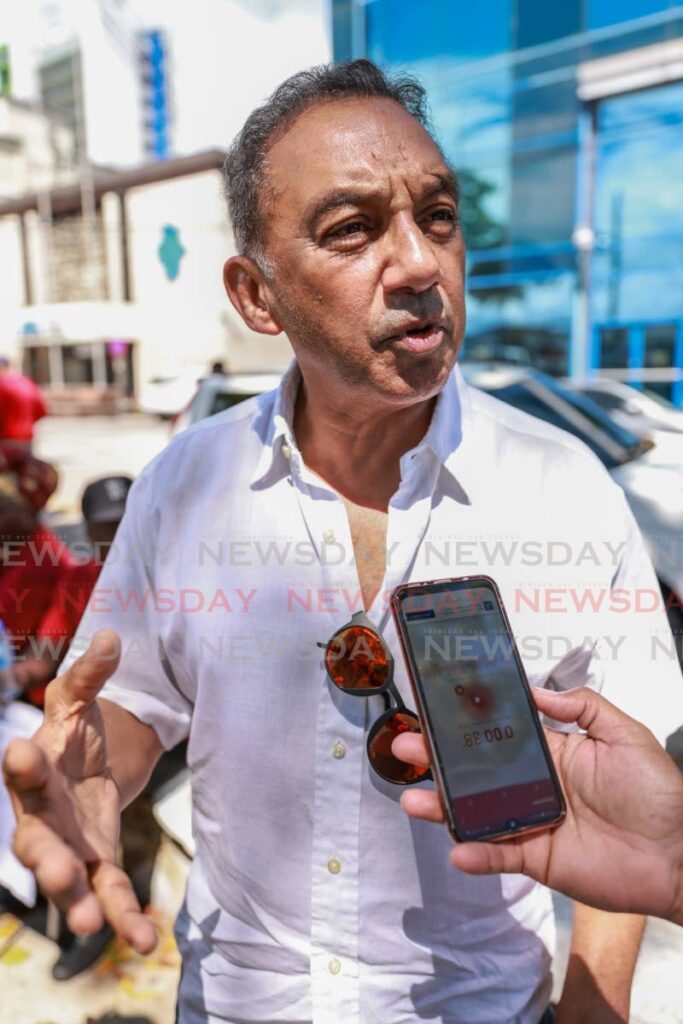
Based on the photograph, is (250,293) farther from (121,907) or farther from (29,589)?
(29,589)

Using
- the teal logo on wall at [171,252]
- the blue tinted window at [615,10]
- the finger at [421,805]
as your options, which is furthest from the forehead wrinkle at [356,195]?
the blue tinted window at [615,10]

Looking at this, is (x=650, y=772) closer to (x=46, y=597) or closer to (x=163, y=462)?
(x=163, y=462)

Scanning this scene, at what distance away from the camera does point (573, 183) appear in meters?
11.3

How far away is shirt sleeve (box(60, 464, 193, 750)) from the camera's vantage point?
4.50 ft

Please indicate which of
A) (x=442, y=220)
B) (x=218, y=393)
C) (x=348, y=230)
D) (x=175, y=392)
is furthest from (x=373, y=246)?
(x=175, y=392)

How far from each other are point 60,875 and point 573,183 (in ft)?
40.6

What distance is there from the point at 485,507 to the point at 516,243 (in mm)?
11922

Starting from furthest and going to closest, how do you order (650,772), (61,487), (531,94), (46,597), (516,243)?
(516,243), (531,94), (61,487), (46,597), (650,772)

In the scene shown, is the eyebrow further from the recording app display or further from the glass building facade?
the glass building facade

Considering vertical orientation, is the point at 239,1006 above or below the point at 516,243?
below

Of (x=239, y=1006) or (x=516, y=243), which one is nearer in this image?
(x=239, y=1006)

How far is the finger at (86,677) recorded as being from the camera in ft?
3.02

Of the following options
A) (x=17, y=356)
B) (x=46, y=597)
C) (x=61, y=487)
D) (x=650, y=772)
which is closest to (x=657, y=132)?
(x=61, y=487)

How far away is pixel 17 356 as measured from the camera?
61.3 feet
